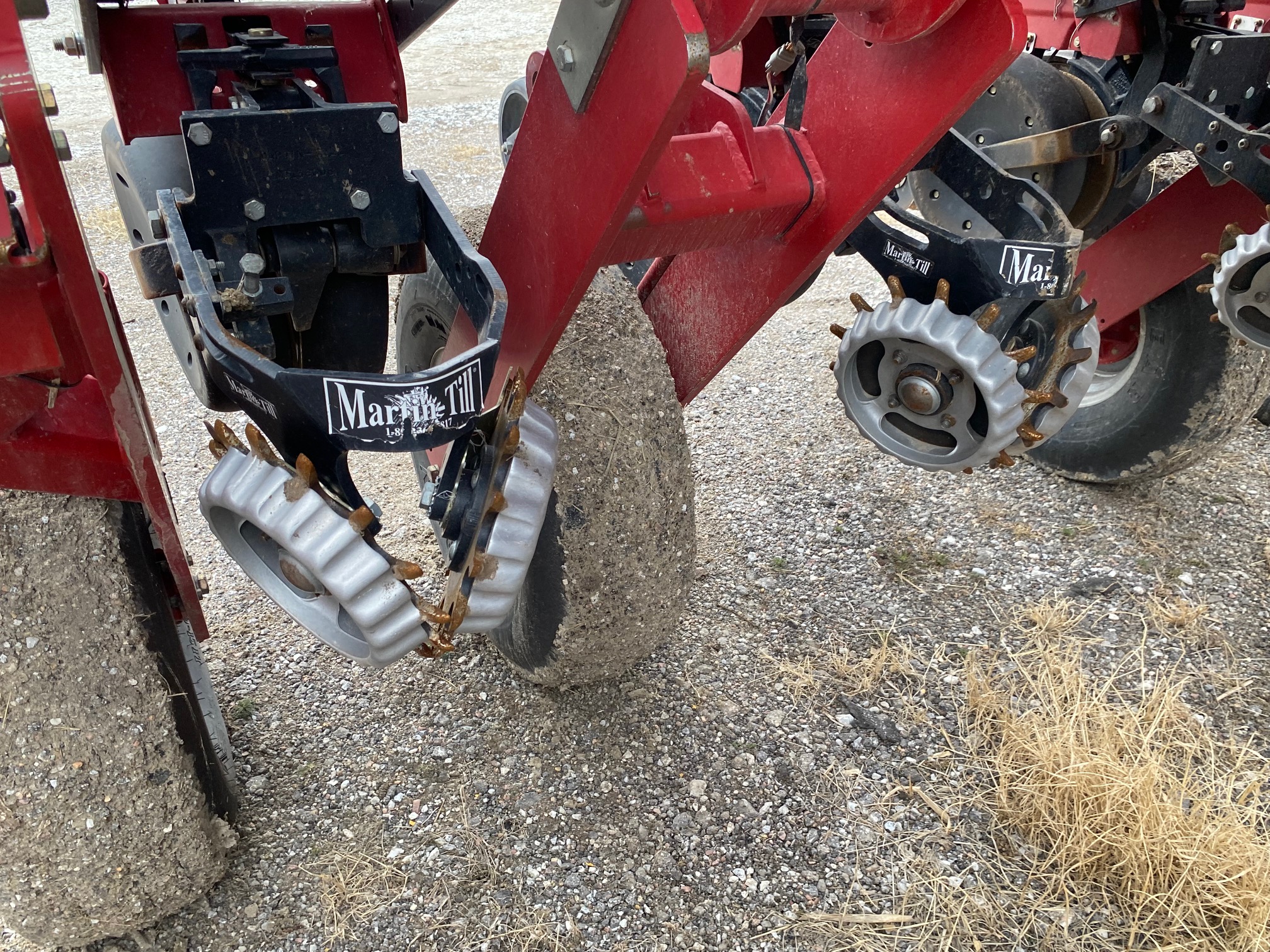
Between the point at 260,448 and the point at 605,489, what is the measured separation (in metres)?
0.71

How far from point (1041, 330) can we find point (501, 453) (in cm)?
121

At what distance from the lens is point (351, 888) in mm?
1737

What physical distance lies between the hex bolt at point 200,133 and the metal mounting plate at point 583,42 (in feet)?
1.28

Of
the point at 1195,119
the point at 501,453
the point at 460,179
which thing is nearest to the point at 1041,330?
the point at 1195,119

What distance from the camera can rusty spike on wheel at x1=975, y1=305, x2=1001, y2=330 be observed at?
5.48 feet

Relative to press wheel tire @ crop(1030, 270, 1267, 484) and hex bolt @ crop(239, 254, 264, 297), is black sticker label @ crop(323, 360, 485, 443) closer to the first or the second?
hex bolt @ crop(239, 254, 264, 297)

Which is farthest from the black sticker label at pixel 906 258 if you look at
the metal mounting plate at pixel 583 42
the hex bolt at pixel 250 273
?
the hex bolt at pixel 250 273

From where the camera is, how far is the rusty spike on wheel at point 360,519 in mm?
1020

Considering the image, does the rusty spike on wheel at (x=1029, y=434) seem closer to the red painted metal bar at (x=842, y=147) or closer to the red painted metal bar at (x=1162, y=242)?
the red painted metal bar at (x=842, y=147)

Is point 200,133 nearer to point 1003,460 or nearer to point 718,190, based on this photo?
point 718,190

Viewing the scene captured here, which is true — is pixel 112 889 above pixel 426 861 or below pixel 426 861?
above

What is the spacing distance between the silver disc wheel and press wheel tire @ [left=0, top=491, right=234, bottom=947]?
58 centimetres

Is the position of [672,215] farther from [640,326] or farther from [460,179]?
[460,179]

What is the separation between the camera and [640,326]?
1.74 metres
